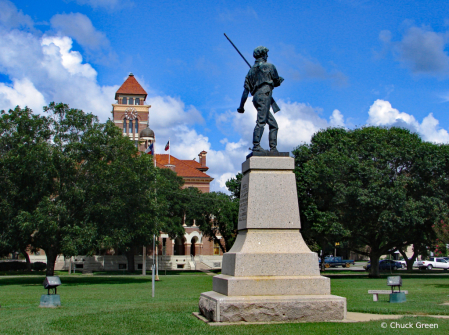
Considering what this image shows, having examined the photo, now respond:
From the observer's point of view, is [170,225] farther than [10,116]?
Yes

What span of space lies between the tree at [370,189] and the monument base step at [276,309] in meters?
25.6

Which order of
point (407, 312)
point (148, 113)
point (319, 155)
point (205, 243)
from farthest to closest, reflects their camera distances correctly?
point (148, 113), point (205, 243), point (319, 155), point (407, 312)

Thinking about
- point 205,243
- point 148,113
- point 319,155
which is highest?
point 148,113

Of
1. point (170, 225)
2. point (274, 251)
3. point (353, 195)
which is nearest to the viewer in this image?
point (274, 251)

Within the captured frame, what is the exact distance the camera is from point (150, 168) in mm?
31688

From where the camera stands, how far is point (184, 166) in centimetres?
8269

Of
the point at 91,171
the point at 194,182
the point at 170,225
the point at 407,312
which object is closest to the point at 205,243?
the point at 194,182

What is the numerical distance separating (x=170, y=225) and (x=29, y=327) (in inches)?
1740

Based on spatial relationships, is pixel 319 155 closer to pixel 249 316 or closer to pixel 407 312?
pixel 407 312

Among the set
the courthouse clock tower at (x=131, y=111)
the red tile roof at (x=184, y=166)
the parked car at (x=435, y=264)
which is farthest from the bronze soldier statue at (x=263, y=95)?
the red tile roof at (x=184, y=166)

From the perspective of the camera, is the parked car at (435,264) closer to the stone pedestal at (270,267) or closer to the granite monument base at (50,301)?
the granite monument base at (50,301)

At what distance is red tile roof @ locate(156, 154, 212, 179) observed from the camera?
262 feet

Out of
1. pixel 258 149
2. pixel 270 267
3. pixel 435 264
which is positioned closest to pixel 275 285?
pixel 270 267

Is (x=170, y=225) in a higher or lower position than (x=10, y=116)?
lower
